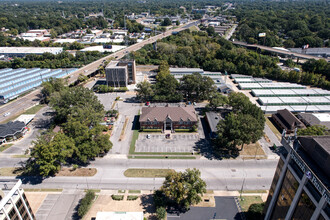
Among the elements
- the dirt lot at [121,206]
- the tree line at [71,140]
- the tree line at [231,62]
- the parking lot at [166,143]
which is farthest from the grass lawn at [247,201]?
the tree line at [231,62]

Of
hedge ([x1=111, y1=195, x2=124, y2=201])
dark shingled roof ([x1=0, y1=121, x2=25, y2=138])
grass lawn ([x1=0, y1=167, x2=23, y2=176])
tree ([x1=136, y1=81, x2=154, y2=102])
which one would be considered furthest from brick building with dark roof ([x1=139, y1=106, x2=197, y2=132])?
dark shingled roof ([x1=0, y1=121, x2=25, y2=138])

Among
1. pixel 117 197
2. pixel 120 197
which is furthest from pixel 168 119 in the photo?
pixel 117 197

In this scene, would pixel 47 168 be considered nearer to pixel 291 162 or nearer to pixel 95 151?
pixel 95 151

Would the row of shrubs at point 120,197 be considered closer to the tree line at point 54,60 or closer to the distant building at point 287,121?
the distant building at point 287,121

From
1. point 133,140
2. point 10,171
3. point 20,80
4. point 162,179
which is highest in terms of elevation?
point 20,80

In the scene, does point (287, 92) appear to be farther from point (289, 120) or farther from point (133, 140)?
point (133, 140)

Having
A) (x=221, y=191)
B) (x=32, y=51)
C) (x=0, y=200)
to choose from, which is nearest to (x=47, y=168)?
(x=0, y=200)
